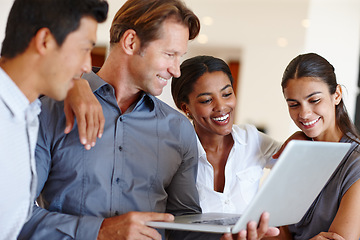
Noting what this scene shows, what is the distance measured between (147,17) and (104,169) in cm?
58

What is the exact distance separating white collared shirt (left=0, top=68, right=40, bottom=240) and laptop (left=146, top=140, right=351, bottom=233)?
375 mm

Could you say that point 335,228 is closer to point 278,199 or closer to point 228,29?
point 278,199

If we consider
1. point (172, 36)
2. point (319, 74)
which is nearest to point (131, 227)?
point (172, 36)

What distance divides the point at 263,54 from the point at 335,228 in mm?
6466

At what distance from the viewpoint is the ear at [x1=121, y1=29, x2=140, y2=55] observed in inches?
67.4

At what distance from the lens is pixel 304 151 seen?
1.29 m

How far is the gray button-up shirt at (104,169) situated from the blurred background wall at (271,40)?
4634 millimetres

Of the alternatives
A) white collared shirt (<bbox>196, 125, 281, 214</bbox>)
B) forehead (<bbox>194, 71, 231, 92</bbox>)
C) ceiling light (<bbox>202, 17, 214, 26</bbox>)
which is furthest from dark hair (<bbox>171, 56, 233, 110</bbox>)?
ceiling light (<bbox>202, 17, 214, 26</bbox>)

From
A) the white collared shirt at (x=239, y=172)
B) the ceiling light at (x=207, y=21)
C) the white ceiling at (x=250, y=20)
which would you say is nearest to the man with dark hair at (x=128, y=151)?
the white collared shirt at (x=239, y=172)

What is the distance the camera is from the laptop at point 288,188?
125 cm

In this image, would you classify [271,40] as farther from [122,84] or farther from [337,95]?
[122,84]

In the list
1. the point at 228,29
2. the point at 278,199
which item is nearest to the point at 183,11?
the point at 278,199

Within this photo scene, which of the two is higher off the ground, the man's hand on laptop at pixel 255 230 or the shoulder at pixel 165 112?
the shoulder at pixel 165 112

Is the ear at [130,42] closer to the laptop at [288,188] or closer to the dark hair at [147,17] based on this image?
the dark hair at [147,17]
